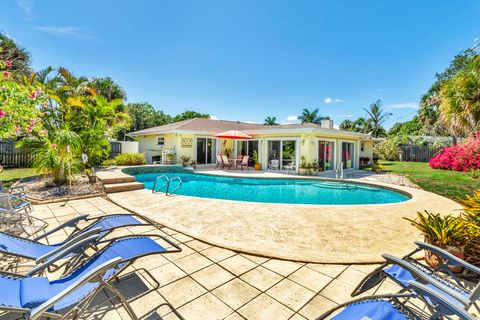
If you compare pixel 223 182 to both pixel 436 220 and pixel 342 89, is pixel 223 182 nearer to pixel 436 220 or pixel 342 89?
pixel 436 220

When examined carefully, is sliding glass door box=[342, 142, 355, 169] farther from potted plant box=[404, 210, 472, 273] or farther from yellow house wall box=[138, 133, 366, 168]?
potted plant box=[404, 210, 472, 273]

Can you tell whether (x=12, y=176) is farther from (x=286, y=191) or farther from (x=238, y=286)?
(x=238, y=286)

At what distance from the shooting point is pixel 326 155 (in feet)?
52.9

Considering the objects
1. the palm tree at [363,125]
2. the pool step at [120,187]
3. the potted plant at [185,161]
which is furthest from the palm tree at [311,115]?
the pool step at [120,187]

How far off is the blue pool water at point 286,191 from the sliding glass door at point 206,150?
4.64 meters

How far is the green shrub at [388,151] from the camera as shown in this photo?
2677 centimetres

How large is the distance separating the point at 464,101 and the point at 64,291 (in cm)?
999

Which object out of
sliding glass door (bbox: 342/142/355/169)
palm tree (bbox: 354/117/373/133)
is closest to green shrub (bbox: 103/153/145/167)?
sliding glass door (bbox: 342/142/355/169)

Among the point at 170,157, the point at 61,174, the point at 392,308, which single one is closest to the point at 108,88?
the point at 170,157

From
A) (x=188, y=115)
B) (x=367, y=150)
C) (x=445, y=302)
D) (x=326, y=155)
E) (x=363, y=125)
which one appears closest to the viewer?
(x=445, y=302)

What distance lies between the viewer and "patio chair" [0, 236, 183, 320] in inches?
61.0

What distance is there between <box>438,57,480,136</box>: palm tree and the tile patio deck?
675 centimetres

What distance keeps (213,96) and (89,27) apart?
621 inches

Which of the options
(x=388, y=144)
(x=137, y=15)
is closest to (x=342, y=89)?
(x=388, y=144)
